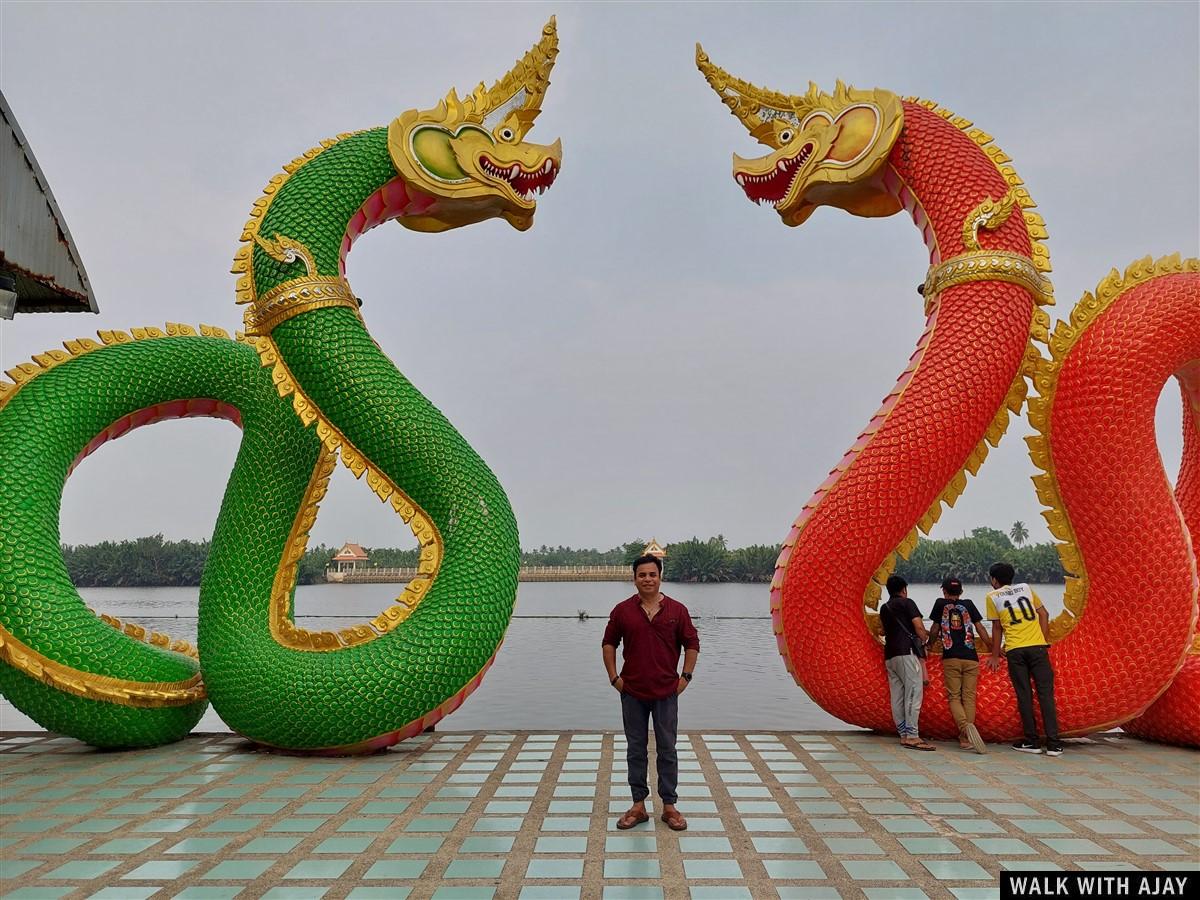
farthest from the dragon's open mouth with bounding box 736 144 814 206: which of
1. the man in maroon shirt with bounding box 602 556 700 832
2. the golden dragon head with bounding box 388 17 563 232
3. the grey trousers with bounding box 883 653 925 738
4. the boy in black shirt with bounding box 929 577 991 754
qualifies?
the man in maroon shirt with bounding box 602 556 700 832

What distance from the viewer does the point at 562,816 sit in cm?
378

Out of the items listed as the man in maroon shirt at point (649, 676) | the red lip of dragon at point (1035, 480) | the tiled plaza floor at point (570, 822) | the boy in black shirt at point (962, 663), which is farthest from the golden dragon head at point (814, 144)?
the tiled plaza floor at point (570, 822)

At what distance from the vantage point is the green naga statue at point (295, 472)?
5.00 m

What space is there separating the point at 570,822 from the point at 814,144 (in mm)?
4927

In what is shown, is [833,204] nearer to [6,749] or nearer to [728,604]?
[6,749]

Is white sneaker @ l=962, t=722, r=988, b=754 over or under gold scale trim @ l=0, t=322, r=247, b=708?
under

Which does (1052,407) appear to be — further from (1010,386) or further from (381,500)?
(381,500)

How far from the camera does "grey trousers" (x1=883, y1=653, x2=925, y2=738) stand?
5.19m

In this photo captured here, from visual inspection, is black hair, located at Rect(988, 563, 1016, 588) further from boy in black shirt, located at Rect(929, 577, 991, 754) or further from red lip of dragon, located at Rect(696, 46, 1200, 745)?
red lip of dragon, located at Rect(696, 46, 1200, 745)

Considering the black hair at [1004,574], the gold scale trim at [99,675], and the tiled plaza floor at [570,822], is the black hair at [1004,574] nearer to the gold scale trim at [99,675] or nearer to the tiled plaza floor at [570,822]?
the tiled plaza floor at [570,822]

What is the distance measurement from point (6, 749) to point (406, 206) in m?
4.61

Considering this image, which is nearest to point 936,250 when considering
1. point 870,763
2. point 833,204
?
point 833,204

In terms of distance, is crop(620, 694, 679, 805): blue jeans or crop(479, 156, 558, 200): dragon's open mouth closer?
crop(620, 694, 679, 805): blue jeans

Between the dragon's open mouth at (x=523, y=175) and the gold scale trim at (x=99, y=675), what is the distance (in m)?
2.29
